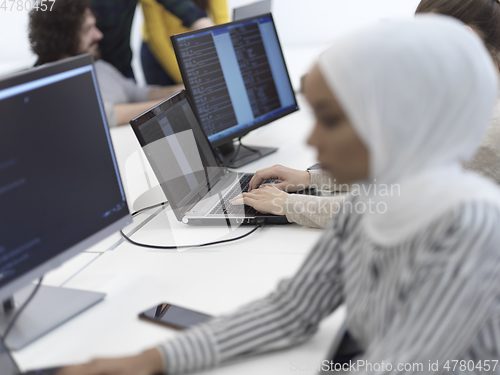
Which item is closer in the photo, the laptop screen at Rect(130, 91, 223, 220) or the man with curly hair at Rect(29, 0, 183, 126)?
the laptop screen at Rect(130, 91, 223, 220)

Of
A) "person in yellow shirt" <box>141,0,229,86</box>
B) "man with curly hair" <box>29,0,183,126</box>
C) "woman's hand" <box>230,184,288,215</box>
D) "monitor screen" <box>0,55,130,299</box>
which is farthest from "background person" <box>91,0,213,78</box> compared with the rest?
"monitor screen" <box>0,55,130,299</box>

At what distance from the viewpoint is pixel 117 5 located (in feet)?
8.45

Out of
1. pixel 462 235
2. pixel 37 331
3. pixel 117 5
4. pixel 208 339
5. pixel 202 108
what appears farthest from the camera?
pixel 117 5

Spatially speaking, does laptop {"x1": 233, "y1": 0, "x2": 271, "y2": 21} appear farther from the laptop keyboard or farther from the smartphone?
the smartphone

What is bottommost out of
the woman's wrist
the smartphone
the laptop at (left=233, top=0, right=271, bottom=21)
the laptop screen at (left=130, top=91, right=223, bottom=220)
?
the woman's wrist

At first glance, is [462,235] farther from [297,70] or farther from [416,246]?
[297,70]

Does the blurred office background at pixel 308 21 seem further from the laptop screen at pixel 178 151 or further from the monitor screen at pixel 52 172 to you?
the monitor screen at pixel 52 172

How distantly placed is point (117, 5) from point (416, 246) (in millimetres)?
2454

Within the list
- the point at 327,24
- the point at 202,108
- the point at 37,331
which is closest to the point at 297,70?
the point at 202,108

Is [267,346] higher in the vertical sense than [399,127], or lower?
lower

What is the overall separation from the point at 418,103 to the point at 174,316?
0.54 m

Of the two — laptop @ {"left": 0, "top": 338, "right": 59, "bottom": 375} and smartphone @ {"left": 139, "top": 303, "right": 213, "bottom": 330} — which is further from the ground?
laptop @ {"left": 0, "top": 338, "right": 59, "bottom": 375}

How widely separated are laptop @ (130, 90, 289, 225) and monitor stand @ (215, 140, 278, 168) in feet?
0.64

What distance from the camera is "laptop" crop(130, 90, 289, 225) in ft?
3.81
